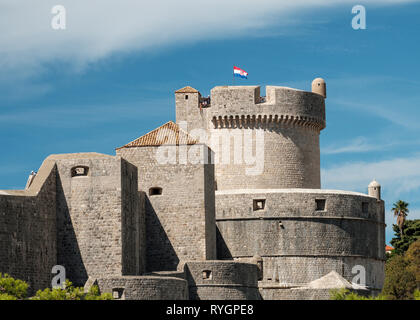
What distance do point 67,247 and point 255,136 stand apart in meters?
18.4

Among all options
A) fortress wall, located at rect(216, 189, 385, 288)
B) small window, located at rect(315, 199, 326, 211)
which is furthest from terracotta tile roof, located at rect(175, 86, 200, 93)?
small window, located at rect(315, 199, 326, 211)

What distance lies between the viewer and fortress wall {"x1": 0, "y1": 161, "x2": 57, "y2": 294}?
3869cm

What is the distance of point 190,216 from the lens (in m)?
46.0

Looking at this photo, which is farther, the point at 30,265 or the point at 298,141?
the point at 298,141

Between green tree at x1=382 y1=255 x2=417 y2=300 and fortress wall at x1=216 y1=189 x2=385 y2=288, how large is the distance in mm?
4220

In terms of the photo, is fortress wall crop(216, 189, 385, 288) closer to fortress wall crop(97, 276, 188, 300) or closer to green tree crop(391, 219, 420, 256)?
fortress wall crop(97, 276, 188, 300)

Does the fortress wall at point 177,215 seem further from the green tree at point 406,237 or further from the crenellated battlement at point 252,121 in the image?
the green tree at point 406,237

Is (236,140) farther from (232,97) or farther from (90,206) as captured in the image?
(90,206)

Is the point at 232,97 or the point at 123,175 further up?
the point at 232,97

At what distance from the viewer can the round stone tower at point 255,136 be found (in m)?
57.8

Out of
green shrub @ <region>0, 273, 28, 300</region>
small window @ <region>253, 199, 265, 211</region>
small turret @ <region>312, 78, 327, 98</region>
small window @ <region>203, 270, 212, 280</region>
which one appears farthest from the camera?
small turret @ <region>312, 78, 327, 98</region>
